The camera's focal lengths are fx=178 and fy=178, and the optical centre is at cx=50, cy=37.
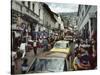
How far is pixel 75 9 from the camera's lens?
159 centimetres

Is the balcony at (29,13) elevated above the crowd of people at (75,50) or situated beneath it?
elevated above

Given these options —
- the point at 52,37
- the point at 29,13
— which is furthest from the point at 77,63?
the point at 29,13

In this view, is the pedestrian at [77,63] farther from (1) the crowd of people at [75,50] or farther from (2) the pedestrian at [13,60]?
(2) the pedestrian at [13,60]

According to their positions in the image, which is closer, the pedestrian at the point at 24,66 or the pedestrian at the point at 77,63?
the pedestrian at the point at 24,66

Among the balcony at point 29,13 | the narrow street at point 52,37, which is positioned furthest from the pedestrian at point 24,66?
the balcony at point 29,13

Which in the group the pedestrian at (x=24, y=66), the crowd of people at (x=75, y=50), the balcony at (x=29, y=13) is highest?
the balcony at (x=29, y=13)

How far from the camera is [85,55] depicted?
1613 mm

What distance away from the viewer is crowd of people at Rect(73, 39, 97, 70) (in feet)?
5.21

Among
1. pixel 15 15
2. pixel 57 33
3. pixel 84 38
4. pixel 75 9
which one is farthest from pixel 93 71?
pixel 15 15

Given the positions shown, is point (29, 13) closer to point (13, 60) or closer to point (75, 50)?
point (13, 60)

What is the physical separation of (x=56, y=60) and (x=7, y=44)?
0.44m

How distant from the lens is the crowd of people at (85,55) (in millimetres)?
1587

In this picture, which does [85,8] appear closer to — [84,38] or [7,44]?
[84,38]

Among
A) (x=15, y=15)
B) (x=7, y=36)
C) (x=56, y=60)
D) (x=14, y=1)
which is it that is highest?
(x=14, y=1)
